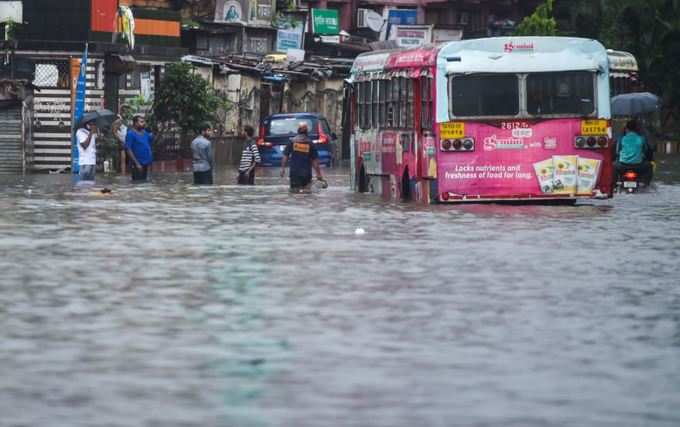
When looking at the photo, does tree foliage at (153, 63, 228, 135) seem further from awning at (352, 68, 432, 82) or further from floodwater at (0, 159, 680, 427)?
floodwater at (0, 159, 680, 427)

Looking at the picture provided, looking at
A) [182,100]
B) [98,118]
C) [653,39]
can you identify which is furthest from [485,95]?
[653,39]

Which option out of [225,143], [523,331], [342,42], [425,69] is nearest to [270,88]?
[225,143]

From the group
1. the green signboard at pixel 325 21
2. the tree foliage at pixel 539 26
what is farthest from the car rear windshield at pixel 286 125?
the green signboard at pixel 325 21

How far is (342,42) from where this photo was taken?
3770 inches

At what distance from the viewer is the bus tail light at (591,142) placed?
93.1 feet

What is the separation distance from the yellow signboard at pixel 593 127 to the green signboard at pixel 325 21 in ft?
224

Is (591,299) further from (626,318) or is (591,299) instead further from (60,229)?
(60,229)

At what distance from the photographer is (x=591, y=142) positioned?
28.4 m

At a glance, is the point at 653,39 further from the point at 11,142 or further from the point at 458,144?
the point at 458,144

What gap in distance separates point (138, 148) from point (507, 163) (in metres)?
12.5

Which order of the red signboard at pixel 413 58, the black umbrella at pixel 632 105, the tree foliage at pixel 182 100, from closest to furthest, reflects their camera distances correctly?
the red signboard at pixel 413 58 < the black umbrella at pixel 632 105 < the tree foliage at pixel 182 100

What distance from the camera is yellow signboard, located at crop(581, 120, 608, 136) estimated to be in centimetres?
2844

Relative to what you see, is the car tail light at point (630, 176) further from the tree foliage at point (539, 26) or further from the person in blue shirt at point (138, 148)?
the tree foliage at point (539, 26)

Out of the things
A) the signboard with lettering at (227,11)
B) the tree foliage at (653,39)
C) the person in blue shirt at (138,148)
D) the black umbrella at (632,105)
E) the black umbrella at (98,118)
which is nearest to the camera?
the black umbrella at (632,105)
